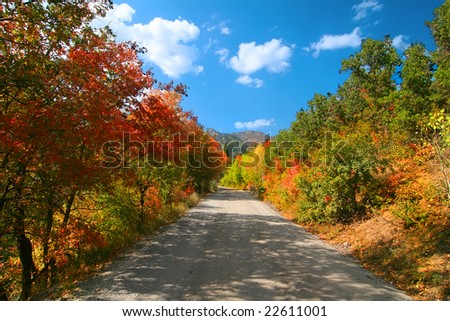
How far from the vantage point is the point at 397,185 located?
34.9 ft

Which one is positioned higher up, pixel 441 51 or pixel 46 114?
pixel 441 51

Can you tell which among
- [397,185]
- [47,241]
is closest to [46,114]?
[47,241]

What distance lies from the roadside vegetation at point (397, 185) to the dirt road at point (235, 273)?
0.95m

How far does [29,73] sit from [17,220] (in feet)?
12.1

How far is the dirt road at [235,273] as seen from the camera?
214 inches

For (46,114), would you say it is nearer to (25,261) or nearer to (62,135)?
(62,135)

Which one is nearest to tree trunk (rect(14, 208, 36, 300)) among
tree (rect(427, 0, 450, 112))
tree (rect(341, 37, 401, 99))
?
tree (rect(427, 0, 450, 112))

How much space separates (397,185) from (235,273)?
25.8 feet

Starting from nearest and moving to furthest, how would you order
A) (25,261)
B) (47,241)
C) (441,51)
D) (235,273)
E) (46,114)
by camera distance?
1. (46,114)
2. (235,273)
3. (47,241)
4. (25,261)
5. (441,51)

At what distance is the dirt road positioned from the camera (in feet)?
17.9

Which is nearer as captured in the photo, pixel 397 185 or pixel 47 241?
pixel 47 241

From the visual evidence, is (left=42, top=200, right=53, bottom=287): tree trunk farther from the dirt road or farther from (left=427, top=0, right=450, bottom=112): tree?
(left=427, top=0, right=450, bottom=112): tree

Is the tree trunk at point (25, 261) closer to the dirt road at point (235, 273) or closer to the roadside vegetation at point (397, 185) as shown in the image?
the dirt road at point (235, 273)

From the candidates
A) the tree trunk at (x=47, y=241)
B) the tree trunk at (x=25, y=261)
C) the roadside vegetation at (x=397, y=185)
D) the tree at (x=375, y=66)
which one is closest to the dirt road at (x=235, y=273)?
the roadside vegetation at (x=397, y=185)
